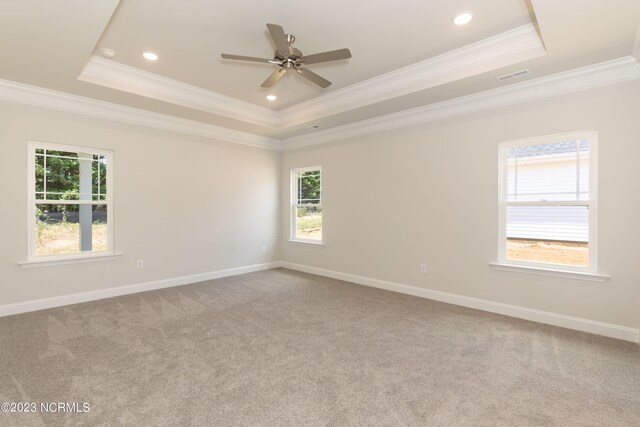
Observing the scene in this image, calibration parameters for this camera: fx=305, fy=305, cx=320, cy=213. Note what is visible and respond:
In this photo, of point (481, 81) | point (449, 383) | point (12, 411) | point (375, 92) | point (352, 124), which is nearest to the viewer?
point (12, 411)

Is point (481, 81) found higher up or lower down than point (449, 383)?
higher up

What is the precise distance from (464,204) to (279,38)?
3043 millimetres

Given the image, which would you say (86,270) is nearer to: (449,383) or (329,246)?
(329,246)

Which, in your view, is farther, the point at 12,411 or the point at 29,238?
the point at 29,238

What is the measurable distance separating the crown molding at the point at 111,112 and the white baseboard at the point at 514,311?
3324mm

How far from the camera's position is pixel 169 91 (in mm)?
4125

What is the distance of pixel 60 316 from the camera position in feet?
11.6

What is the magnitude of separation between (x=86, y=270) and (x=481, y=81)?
5.54 meters

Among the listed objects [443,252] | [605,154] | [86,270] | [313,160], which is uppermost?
[313,160]

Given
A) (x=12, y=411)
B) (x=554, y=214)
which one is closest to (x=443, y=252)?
(x=554, y=214)

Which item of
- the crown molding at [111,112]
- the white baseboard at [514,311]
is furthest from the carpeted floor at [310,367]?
the crown molding at [111,112]

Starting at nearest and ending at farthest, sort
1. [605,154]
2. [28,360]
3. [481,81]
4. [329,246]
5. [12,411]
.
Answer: [12,411], [28,360], [605,154], [481,81], [329,246]

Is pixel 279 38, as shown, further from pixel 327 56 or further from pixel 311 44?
pixel 311 44

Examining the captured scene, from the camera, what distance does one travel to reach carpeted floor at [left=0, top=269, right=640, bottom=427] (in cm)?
194
